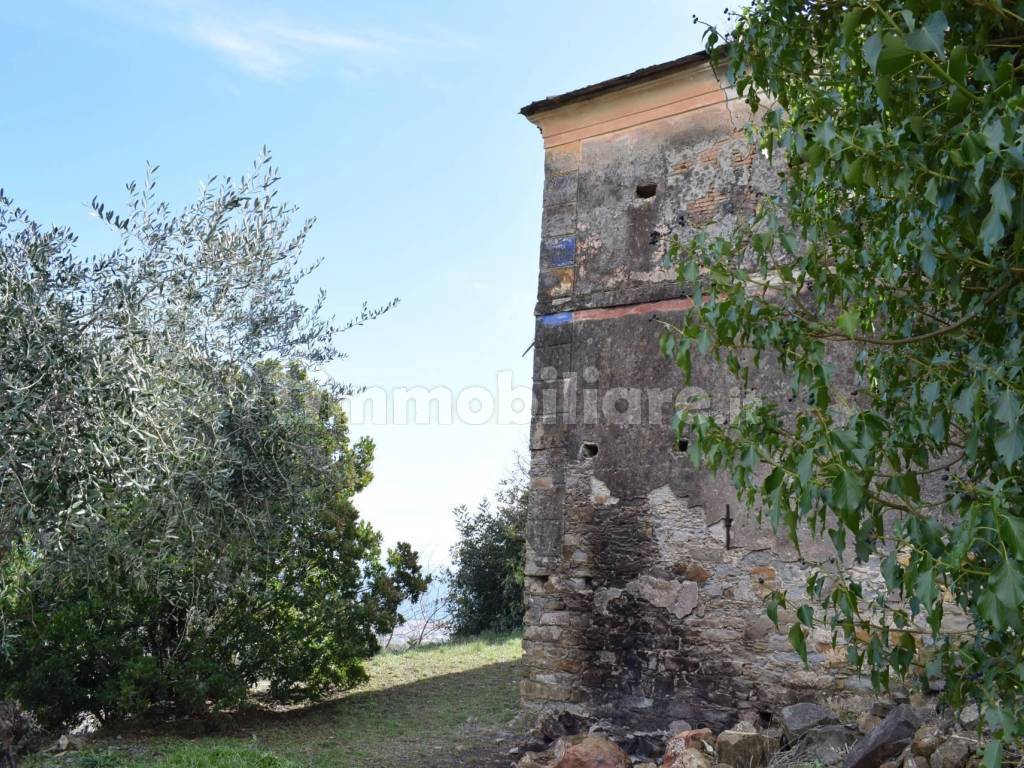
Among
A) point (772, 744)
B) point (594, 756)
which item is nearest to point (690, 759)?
point (772, 744)

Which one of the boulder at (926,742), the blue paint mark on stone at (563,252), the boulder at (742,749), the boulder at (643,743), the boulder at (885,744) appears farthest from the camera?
the blue paint mark on stone at (563,252)

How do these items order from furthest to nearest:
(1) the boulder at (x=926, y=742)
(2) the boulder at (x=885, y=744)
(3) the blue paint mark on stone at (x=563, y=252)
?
(3) the blue paint mark on stone at (x=563, y=252)
(2) the boulder at (x=885, y=744)
(1) the boulder at (x=926, y=742)

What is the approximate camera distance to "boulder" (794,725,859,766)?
5453 millimetres

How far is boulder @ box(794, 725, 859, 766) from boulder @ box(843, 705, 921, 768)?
0.39 metres

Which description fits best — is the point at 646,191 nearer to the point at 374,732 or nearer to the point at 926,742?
the point at 926,742

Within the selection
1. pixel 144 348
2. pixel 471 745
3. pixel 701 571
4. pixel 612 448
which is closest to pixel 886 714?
pixel 701 571

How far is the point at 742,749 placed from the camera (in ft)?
19.1

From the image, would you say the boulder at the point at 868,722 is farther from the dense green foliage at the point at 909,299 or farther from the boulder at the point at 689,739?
the dense green foliage at the point at 909,299

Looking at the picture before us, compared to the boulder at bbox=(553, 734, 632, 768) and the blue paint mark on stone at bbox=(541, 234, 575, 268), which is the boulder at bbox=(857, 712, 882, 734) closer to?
the boulder at bbox=(553, 734, 632, 768)

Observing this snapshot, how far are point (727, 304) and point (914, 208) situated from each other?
0.79m

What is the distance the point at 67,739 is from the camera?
7.38m

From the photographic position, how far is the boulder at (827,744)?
5453 mm

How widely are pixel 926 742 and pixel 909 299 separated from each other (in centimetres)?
262

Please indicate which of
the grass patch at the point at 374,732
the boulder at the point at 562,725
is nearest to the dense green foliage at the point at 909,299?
the boulder at the point at 562,725
